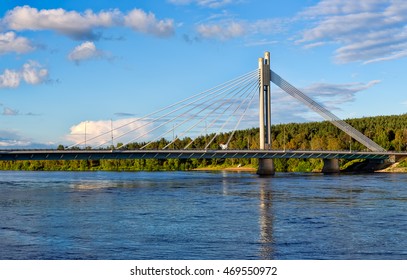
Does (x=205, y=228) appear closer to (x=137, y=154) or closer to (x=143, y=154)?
(x=137, y=154)

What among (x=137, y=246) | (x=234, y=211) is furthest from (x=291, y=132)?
(x=137, y=246)

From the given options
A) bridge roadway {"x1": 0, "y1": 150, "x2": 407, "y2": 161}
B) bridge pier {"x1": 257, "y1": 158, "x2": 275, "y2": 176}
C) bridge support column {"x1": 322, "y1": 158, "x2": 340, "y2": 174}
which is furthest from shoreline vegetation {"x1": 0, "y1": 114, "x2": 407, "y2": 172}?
bridge roadway {"x1": 0, "y1": 150, "x2": 407, "y2": 161}

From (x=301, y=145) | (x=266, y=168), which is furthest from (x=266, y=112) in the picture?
(x=301, y=145)

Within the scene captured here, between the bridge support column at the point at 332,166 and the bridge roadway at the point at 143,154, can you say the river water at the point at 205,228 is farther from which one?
the bridge support column at the point at 332,166

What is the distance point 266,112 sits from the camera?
10088cm

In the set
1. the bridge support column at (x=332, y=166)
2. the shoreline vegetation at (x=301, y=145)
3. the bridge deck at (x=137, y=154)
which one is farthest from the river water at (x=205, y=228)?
the shoreline vegetation at (x=301, y=145)

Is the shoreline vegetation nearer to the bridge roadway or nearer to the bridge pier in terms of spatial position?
the bridge pier

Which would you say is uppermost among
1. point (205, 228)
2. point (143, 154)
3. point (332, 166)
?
point (143, 154)

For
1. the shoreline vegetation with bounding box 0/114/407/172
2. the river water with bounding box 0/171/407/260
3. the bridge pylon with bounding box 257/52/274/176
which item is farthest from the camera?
the shoreline vegetation with bounding box 0/114/407/172

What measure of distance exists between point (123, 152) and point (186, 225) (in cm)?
5197

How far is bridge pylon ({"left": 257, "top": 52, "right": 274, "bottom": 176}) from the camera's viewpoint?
99062mm

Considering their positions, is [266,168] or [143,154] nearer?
[143,154]

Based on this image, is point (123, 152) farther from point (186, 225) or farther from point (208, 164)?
point (208, 164)
